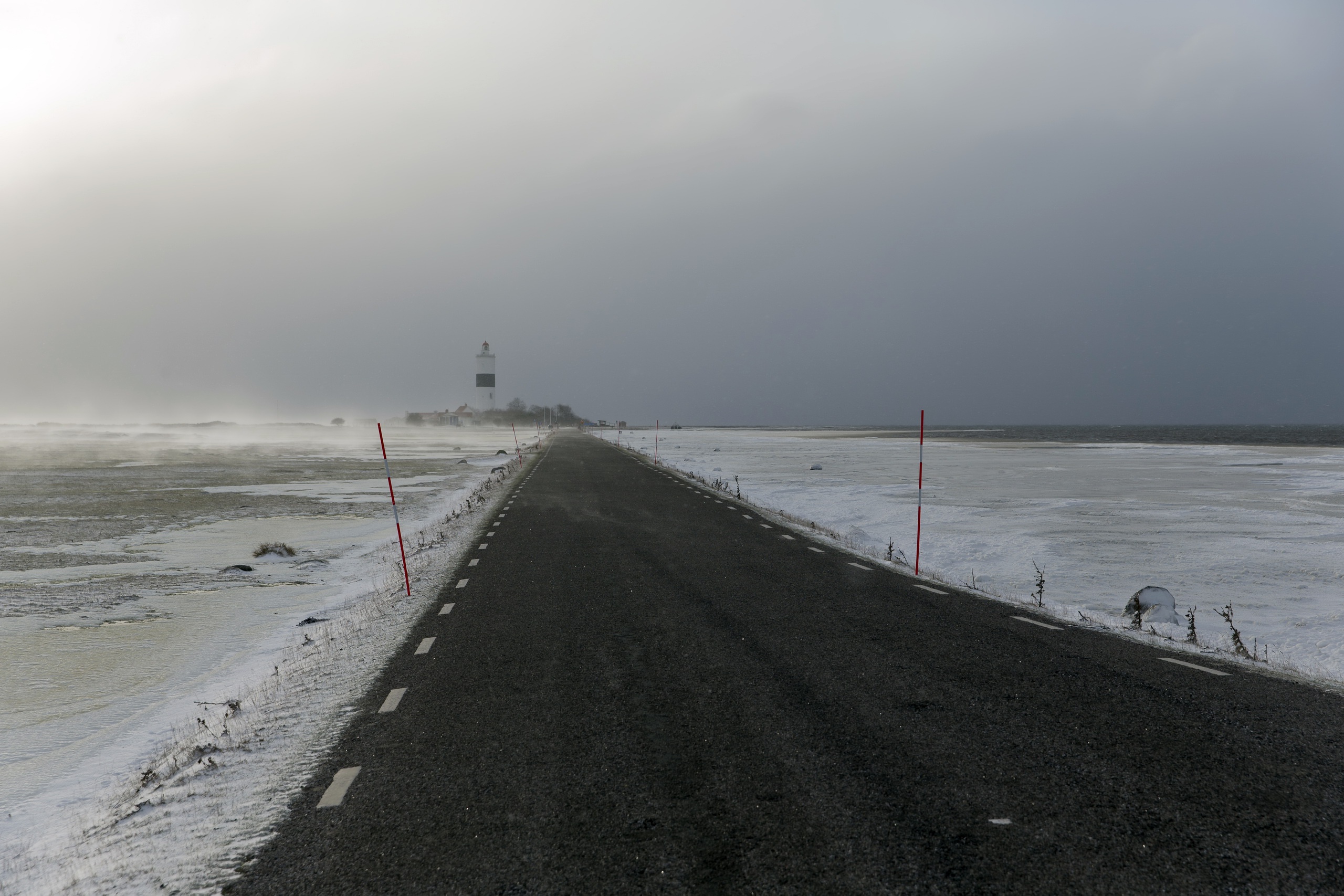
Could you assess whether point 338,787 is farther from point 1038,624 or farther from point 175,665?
point 1038,624

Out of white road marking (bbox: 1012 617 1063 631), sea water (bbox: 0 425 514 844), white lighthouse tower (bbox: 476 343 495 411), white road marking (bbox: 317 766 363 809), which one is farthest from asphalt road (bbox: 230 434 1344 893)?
white lighthouse tower (bbox: 476 343 495 411)

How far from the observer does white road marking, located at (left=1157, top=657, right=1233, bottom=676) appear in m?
6.36

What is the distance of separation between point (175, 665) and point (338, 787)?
17.0ft

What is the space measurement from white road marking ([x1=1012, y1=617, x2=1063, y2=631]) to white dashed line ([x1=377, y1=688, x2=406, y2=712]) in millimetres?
6535

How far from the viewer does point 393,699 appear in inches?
229

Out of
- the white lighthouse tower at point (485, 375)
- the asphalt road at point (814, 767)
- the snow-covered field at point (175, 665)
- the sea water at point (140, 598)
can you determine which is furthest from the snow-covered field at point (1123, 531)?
the white lighthouse tower at point (485, 375)

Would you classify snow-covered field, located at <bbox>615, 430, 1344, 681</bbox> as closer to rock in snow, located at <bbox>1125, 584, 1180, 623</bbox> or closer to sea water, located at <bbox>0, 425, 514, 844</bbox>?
rock in snow, located at <bbox>1125, 584, 1180, 623</bbox>

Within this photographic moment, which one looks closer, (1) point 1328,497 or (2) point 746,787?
(2) point 746,787

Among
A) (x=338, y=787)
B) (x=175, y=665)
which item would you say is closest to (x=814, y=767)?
(x=338, y=787)

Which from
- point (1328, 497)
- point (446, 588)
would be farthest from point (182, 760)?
point (1328, 497)

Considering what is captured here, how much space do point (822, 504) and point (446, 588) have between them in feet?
47.9

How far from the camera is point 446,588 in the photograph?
10164mm

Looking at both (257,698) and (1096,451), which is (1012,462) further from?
(257,698)

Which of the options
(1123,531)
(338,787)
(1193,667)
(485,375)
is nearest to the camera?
(338,787)
